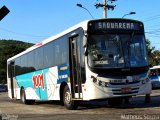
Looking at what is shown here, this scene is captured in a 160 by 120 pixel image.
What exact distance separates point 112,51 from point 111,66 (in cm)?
60

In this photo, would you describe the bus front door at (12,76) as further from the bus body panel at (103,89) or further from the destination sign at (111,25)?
the bus body panel at (103,89)

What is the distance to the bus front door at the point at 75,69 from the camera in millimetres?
17208

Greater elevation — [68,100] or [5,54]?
[5,54]

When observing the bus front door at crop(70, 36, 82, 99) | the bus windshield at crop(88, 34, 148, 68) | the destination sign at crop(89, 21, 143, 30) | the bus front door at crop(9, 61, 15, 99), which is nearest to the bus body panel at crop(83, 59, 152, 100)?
the bus windshield at crop(88, 34, 148, 68)

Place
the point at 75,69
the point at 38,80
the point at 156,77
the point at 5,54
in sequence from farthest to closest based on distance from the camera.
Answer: the point at 5,54 → the point at 156,77 → the point at 38,80 → the point at 75,69

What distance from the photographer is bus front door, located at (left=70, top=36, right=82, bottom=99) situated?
17.2 m

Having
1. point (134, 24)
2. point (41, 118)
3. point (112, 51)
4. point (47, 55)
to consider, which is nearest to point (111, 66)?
point (112, 51)

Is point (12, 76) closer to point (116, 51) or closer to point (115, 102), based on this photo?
point (115, 102)

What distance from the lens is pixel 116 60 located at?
1644 cm

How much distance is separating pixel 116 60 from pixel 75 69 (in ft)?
6.63

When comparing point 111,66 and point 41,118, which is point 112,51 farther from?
point 41,118

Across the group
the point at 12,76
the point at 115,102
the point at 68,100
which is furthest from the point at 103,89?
the point at 12,76

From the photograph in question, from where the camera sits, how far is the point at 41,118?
49.6 ft

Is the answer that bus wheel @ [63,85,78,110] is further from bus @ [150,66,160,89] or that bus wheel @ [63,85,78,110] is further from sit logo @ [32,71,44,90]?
bus @ [150,66,160,89]
